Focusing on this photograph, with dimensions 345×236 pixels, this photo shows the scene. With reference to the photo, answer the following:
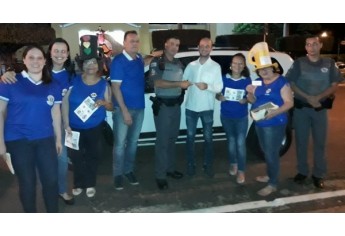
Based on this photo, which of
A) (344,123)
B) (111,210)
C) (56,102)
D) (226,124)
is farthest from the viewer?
(344,123)

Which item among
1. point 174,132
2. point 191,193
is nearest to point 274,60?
point 174,132

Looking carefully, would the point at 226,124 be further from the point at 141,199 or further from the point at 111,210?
the point at 111,210

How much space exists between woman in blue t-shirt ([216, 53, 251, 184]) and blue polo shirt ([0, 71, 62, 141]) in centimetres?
225

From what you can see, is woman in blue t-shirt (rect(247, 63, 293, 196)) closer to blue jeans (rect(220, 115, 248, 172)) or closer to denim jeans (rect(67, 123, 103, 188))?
blue jeans (rect(220, 115, 248, 172))

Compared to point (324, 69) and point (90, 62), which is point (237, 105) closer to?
point (324, 69)

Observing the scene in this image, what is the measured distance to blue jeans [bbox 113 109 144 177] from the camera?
454cm

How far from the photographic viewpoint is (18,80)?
3.32 meters

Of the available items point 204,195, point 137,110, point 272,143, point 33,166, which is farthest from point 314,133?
point 33,166

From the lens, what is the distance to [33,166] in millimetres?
3451

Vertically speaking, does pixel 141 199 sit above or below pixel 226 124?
below

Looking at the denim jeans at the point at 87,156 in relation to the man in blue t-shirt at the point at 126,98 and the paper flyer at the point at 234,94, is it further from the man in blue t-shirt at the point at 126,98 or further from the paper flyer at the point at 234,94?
the paper flyer at the point at 234,94

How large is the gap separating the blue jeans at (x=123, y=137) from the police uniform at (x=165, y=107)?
0.25 m

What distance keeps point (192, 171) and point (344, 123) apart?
190 inches

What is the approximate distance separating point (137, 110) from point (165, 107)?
1.10 feet
